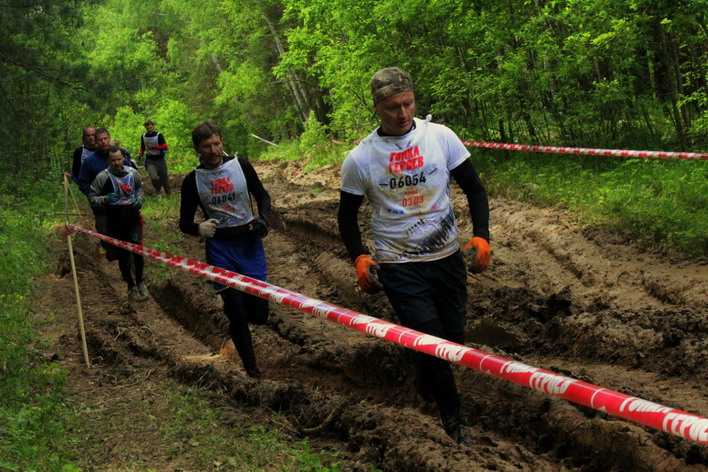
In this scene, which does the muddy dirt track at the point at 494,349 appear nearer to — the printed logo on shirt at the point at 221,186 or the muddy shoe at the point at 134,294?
the muddy shoe at the point at 134,294

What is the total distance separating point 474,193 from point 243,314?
2643mm

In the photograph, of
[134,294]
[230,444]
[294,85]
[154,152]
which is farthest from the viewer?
[294,85]

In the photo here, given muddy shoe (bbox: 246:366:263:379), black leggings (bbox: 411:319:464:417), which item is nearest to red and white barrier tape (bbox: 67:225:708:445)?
black leggings (bbox: 411:319:464:417)

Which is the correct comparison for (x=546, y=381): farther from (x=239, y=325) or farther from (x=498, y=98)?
(x=498, y=98)

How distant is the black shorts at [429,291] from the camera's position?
482 cm

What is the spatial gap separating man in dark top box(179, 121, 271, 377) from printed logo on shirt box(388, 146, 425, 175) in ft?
7.31

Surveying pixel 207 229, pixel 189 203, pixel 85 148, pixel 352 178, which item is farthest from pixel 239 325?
pixel 85 148

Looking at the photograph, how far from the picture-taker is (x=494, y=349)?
6.83 meters

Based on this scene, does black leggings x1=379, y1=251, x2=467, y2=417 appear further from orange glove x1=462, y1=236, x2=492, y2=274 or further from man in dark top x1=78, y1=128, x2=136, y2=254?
man in dark top x1=78, y1=128, x2=136, y2=254

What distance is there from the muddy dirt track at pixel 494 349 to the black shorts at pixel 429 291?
725mm

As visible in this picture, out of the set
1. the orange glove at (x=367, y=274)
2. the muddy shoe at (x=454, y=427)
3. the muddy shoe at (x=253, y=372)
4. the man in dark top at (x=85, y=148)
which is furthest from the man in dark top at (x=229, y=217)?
the man in dark top at (x=85, y=148)

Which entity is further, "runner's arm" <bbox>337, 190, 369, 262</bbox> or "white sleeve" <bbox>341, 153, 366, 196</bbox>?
"runner's arm" <bbox>337, 190, 369, 262</bbox>

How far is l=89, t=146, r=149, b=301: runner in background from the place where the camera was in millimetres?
10219

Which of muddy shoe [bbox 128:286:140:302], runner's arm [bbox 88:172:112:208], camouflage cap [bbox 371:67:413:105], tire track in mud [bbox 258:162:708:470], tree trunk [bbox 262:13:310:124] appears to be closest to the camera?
camouflage cap [bbox 371:67:413:105]
